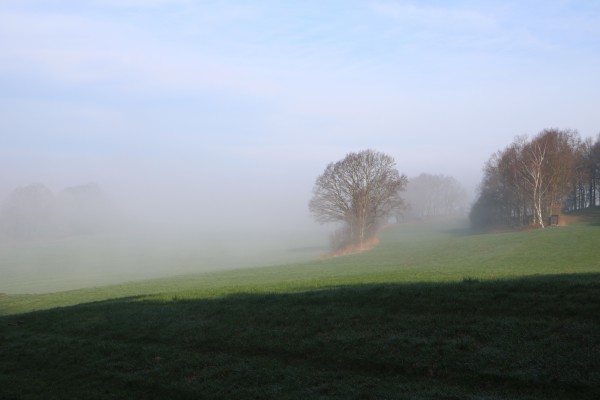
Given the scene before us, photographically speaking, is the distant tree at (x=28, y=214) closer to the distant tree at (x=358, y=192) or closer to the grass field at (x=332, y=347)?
the distant tree at (x=358, y=192)

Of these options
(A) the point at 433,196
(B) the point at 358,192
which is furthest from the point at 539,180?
(A) the point at 433,196

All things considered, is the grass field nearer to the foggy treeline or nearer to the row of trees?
the row of trees

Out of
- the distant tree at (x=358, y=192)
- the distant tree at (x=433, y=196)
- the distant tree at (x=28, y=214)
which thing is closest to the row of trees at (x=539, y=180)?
the distant tree at (x=358, y=192)

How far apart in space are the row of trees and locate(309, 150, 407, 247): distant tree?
54.4 ft

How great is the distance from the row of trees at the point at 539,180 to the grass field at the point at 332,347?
59.3m

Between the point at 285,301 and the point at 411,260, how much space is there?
32573 millimetres

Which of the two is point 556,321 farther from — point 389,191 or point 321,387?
point 389,191

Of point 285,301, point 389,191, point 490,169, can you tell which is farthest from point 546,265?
point 490,169

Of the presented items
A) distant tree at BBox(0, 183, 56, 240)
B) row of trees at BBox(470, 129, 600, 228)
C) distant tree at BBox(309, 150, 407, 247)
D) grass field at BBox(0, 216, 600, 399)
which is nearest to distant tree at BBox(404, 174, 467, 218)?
row of trees at BBox(470, 129, 600, 228)

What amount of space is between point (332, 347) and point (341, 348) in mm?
242

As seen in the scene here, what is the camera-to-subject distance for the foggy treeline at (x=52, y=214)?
117 metres

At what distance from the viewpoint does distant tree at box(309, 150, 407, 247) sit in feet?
246

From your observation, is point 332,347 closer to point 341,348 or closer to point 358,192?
point 341,348

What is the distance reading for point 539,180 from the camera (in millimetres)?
69000
